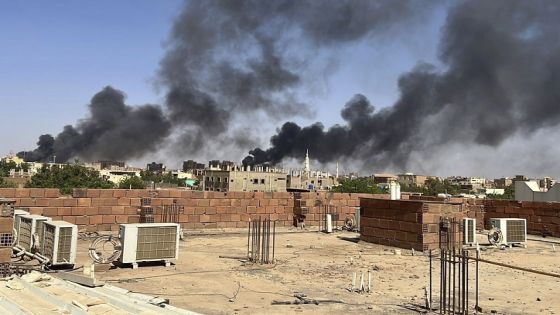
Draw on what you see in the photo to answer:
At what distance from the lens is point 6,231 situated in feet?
25.5

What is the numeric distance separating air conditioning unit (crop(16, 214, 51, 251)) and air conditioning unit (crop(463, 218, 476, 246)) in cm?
1154

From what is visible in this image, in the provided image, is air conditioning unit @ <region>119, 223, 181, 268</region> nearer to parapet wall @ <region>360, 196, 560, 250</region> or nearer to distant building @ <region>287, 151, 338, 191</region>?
parapet wall @ <region>360, 196, 560, 250</region>

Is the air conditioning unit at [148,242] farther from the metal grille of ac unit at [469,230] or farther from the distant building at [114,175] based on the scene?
the distant building at [114,175]

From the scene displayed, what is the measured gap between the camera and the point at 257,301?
6.98 m

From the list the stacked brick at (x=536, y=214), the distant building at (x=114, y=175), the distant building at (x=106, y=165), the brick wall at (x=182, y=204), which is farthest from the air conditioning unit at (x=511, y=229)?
the distant building at (x=106, y=165)

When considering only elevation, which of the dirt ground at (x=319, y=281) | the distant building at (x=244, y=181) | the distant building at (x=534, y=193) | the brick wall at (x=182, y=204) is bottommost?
the dirt ground at (x=319, y=281)

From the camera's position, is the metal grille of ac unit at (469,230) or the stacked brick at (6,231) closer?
the stacked brick at (6,231)

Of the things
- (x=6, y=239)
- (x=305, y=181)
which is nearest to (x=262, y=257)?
(x=6, y=239)

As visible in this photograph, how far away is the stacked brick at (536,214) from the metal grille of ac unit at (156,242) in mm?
15671

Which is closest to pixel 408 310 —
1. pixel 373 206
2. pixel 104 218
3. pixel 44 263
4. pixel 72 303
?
pixel 72 303

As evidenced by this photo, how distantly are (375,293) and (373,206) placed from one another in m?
7.62

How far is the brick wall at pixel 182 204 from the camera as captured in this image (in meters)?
14.0

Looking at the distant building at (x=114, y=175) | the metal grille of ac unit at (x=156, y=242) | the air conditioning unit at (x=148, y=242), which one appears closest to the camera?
the air conditioning unit at (x=148, y=242)

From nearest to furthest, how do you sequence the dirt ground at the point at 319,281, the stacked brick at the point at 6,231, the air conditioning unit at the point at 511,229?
the dirt ground at the point at 319,281 < the stacked brick at the point at 6,231 < the air conditioning unit at the point at 511,229
